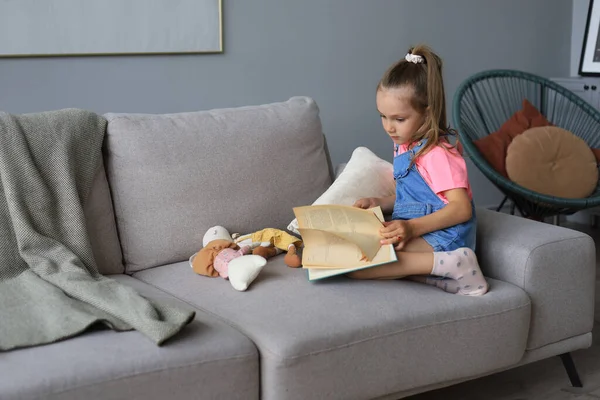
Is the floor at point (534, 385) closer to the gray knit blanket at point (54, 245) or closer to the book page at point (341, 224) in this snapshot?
the book page at point (341, 224)

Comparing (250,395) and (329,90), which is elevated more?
(329,90)

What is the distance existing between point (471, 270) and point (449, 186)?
0.77 ft

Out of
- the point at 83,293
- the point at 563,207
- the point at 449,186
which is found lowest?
the point at 563,207

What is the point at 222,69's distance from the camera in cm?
369

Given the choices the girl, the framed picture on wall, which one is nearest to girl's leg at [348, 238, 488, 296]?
the girl

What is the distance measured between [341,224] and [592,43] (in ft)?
8.75

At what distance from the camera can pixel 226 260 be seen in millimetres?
2283

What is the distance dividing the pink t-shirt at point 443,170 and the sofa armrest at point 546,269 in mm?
210

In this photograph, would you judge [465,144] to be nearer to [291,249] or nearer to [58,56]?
[291,249]

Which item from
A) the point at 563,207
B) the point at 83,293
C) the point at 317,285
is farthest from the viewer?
the point at 563,207

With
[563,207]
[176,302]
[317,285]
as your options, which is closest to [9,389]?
[176,302]

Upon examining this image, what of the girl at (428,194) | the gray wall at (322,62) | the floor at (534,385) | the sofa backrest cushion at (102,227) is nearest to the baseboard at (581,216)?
the gray wall at (322,62)

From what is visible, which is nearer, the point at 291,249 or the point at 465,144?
the point at 291,249

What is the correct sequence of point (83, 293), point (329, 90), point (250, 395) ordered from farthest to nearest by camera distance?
point (329, 90), point (83, 293), point (250, 395)
